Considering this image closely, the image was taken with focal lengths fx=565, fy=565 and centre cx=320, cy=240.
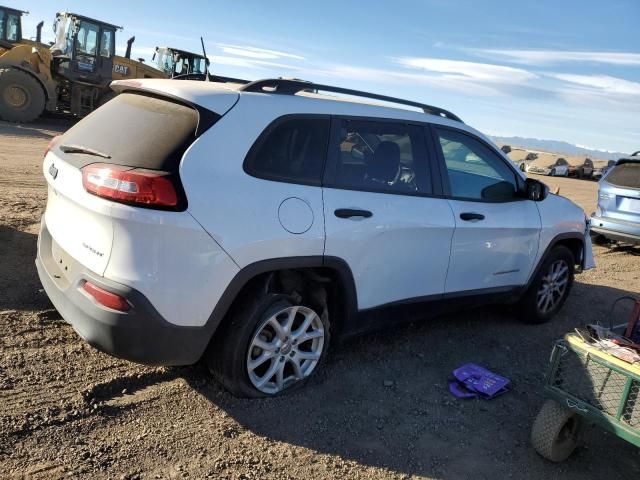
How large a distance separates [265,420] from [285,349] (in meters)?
0.43

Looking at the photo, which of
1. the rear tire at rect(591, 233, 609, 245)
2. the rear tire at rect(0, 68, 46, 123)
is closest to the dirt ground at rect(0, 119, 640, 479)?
the rear tire at rect(591, 233, 609, 245)

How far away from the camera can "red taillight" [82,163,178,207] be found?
2727mm

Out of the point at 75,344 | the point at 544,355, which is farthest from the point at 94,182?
the point at 544,355

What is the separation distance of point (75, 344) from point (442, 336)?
287 cm

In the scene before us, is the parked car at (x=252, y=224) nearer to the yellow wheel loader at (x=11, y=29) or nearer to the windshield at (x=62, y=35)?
the windshield at (x=62, y=35)

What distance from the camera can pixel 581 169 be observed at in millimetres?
37375

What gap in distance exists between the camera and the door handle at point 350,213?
3389mm

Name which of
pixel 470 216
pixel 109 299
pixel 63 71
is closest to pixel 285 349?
pixel 109 299

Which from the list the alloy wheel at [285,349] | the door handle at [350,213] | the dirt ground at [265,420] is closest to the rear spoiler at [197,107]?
the door handle at [350,213]

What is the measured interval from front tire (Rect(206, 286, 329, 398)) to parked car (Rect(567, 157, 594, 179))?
1484 inches

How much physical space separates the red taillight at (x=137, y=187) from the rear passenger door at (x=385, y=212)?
98 centimetres

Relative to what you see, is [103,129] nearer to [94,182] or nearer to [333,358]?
[94,182]

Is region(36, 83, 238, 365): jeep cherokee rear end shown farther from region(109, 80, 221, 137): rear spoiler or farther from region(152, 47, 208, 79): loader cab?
region(152, 47, 208, 79): loader cab

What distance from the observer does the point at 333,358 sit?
13.5ft
